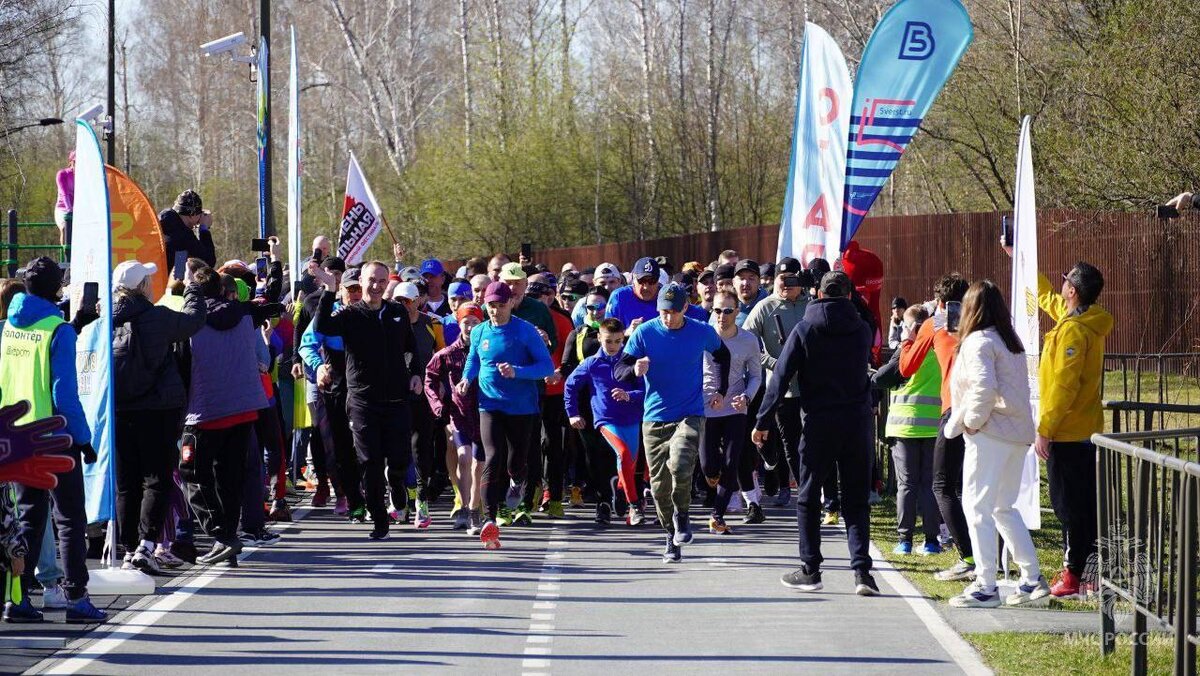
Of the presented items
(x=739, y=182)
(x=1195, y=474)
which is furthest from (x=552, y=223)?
(x=1195, y=474)

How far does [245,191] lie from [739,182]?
2413 cm

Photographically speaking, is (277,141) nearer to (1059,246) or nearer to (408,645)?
(1059,246)

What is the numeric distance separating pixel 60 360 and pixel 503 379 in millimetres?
4252

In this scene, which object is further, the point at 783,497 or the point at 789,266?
the point at 783,497

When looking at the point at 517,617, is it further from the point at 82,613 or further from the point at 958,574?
the point at 958,574

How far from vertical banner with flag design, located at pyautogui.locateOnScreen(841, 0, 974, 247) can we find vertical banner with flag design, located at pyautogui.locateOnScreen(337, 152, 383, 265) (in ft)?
23.6

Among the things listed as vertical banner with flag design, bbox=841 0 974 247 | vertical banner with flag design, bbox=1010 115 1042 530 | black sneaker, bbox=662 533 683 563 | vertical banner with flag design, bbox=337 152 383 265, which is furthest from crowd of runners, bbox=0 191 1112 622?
vertical banner with flag design, bbox=337 152 383 265

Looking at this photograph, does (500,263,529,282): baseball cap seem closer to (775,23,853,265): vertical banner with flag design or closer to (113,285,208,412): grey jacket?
(775,23,853,265): vertical banner with flag design

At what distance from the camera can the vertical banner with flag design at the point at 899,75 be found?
14516 millimetres

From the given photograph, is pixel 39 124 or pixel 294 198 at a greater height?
pixel 39 124

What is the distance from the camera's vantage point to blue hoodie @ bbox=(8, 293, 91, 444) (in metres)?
9.84

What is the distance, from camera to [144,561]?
37.7 ft

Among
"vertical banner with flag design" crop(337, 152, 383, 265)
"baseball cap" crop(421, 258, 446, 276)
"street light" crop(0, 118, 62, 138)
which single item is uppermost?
"street light" crop(0, 118, 62, 138)

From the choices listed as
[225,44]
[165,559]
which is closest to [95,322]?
[165,559]
